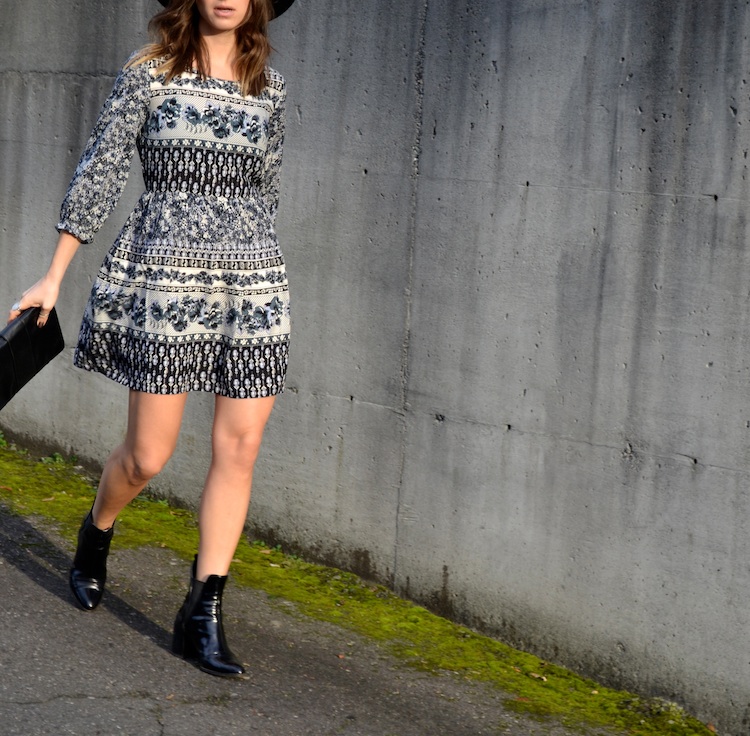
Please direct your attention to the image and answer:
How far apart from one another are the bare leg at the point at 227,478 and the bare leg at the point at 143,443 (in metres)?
0.15

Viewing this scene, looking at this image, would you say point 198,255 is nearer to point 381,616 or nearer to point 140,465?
point 140,465

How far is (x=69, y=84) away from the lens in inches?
213

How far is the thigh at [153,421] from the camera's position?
3.62 m

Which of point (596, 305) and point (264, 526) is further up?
point (596, 305)

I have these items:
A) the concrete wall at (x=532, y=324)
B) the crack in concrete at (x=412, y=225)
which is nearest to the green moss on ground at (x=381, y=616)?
the concrete wall at (x=532, y=324)

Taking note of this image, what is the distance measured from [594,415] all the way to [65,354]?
2.80 meters

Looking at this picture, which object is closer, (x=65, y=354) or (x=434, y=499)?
(x=434, y=499)

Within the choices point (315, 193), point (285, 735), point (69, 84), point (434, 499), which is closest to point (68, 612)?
point (285, 735)

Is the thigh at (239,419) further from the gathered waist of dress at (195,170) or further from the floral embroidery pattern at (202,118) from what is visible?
the floral embroidery pattern at (202,118)

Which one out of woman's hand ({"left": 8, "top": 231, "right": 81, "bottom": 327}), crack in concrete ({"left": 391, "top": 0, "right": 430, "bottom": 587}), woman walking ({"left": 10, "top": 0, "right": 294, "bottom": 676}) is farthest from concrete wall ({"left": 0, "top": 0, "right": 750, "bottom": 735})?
woman's hand ({"left": 8, "top": 231, "right": 81, "bottom": 327})

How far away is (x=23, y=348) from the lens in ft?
11.6

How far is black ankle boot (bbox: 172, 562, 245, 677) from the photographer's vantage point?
355 cm

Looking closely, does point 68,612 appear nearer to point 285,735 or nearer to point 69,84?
point 285,735

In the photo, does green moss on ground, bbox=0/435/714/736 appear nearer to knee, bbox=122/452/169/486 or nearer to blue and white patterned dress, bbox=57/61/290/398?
knee, bbox=122/452/169/486
